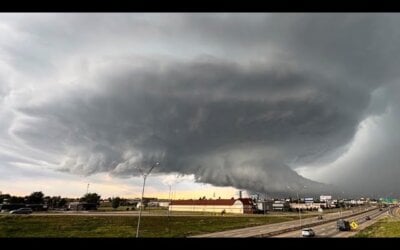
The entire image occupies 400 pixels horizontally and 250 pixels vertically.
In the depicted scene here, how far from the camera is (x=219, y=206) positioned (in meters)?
164

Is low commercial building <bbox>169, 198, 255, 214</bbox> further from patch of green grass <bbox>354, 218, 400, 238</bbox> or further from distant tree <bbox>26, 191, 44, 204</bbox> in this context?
patch of green grass <bbox>354, 218, 400, 238</bbox>

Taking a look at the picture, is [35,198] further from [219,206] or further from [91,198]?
[219,206]

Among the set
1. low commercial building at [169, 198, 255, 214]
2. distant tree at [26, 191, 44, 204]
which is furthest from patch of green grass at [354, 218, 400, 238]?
distant tree at [26, 191, 44, 204]

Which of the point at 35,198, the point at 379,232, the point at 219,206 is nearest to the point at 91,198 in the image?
the point at 35,198

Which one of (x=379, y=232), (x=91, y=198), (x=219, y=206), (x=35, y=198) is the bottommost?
(x=379, y=232)

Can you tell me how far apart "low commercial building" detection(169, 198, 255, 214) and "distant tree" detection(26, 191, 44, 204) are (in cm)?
7070

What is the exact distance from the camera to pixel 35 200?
163500mm

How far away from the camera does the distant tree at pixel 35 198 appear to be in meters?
159

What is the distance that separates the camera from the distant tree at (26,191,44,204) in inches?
6268

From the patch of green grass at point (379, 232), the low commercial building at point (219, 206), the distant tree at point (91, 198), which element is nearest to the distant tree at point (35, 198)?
the distant tree at point (91, 198)

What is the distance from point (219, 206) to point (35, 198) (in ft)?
305
